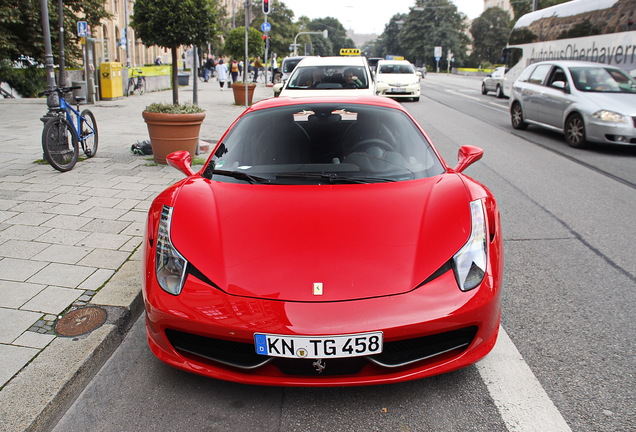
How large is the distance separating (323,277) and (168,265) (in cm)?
79

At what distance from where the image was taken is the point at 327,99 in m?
4.18

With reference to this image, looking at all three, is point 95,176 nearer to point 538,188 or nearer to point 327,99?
point 327,99

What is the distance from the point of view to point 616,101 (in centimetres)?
1024

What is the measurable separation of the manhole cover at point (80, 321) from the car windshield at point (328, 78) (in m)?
7.94

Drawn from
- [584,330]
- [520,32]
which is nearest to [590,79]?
[584,330]

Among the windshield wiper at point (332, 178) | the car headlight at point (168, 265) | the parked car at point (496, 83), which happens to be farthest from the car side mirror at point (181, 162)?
the parked car at point (496, 83)

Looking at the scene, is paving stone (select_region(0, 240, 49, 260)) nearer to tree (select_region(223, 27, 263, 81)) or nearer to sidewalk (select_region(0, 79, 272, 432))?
sidewalk (select_region(0, 79, 272, 432))

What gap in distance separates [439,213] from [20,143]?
9.24 m

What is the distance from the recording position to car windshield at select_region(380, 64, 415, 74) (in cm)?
2216

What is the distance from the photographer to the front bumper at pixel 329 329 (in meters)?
2.35

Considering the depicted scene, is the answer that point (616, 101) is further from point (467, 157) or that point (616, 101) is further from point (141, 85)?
point (141, 85)

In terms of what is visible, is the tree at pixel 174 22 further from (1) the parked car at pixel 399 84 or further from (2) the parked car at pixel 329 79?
(1) the parked car at pixel 399 84

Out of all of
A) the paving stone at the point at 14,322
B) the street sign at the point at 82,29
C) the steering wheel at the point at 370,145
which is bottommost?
the paving stone at the point at 14,322

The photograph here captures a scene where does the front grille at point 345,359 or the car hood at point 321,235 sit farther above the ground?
the car hood at point 321,235
